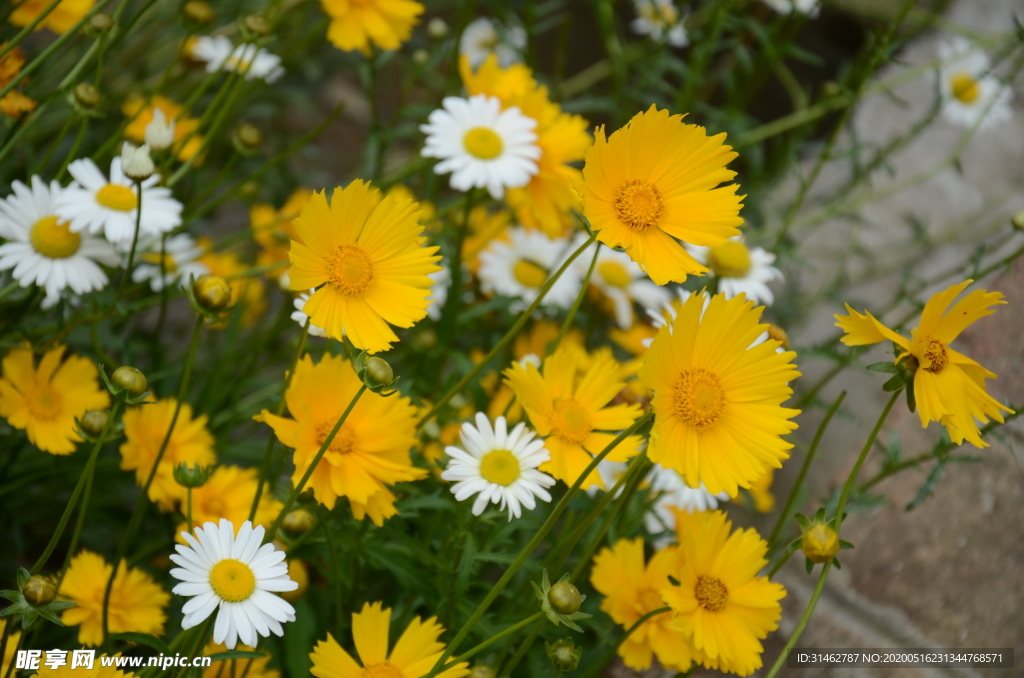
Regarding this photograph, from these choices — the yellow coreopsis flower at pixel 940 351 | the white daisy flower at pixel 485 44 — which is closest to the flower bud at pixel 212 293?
the yellow coreopsis flower at pixel 940 351

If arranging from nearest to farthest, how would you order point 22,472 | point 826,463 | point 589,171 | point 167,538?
point 589,171 < point 167,538 < point 22,472 < point 826,463

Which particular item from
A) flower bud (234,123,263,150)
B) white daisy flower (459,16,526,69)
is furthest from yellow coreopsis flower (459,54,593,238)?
white daisy flower (459,16,526,69)

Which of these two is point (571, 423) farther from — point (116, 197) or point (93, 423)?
point (116, 197)

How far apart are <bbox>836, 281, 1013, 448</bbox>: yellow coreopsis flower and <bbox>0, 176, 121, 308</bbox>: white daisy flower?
0.75 metres

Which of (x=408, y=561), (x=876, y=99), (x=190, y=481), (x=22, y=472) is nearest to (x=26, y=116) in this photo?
(x=22, y=472)

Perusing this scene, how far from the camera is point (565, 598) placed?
2.11ft

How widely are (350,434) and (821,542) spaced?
39 cm

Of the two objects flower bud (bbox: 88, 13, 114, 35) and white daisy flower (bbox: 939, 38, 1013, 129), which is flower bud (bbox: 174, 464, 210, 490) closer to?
flower bud (bbox: 88, 13, 114, 35)

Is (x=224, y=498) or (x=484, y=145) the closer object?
(x=224, y=498)

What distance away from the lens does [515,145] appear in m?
1.03

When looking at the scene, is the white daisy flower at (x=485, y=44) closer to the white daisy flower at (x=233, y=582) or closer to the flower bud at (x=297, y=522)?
the flower bud at (x=297, y=522)

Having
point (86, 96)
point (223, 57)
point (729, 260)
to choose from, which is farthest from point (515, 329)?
point (223, 57)

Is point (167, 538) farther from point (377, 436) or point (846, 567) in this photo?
point (846, 567)

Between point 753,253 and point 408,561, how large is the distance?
0.61 meters
